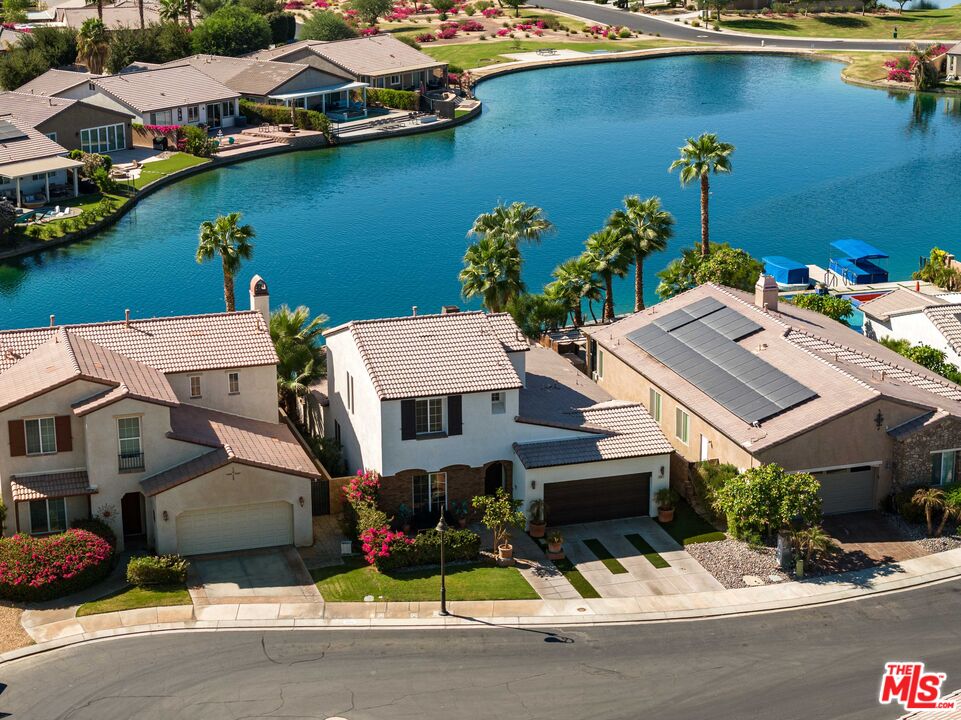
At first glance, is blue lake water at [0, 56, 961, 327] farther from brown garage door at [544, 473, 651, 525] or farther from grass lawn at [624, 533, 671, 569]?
grass lawn at [624, 533, 671, 569]

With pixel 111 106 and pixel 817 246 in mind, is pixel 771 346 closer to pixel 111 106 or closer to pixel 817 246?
pixel 817 246

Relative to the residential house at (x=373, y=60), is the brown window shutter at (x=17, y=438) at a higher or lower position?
lower

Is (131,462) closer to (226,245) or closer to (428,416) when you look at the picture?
(428,416)

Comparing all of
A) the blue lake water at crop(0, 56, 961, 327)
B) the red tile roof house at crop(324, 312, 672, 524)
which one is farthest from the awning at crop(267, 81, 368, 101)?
the red tile roof house at crop(324, 312, 672, 524)

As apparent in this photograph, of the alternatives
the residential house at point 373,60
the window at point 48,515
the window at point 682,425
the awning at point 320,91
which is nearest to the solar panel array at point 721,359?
the window at point 682,425

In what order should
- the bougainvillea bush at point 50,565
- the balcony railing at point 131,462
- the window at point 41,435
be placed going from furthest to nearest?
the balcony railing at point 131,462 → the window at point 41,435 → the bougainvillea bush at point 50,565

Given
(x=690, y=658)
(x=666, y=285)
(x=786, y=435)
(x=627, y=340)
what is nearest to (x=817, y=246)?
(x=666, y=285)

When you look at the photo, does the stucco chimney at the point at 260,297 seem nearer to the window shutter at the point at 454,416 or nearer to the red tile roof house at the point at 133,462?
the red tile roof house at the point at 133,462
